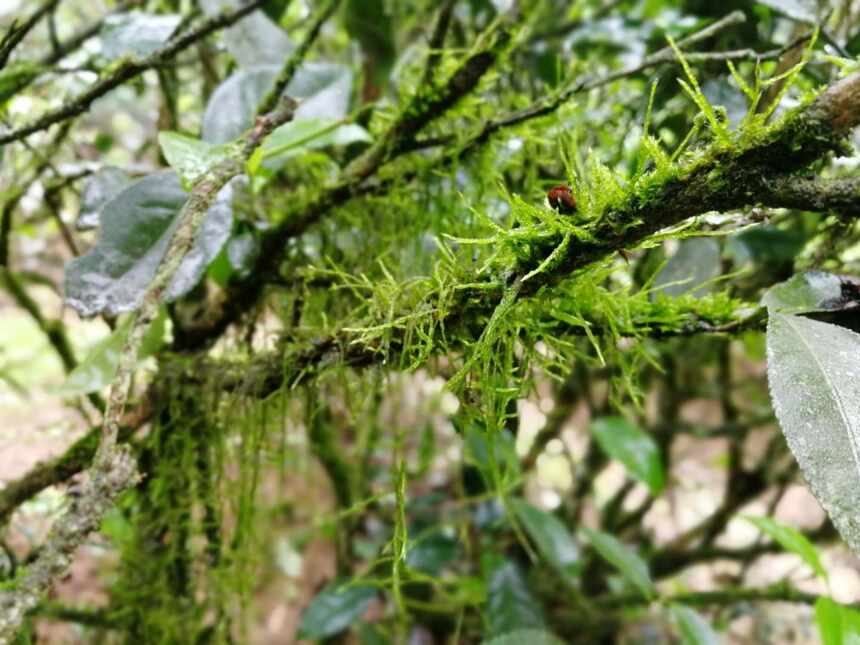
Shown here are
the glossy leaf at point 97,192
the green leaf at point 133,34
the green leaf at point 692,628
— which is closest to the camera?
the glossy leaf at point 97,192

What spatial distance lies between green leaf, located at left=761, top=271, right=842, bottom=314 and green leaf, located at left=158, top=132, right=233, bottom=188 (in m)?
0.34

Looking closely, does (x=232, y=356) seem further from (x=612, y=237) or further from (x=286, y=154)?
(x=612, y=237)

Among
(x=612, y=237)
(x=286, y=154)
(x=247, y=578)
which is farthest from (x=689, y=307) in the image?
(x=247, y=578)

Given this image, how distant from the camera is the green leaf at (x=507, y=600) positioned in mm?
937

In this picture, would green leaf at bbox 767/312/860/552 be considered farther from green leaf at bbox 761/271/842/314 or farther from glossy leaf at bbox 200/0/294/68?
glossy leaf at bbox 200/0/294/68

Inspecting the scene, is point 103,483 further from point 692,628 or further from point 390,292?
point 692,628

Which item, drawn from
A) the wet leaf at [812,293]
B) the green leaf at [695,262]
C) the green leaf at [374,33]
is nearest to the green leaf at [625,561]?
the green leaf at [695,262]

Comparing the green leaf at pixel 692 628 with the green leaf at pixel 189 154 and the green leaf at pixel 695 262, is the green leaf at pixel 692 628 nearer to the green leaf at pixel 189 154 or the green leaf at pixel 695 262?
the green leaf at pixel 695 262

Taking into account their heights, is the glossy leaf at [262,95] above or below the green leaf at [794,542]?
above

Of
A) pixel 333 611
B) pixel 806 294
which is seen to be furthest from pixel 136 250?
pixel 333 611

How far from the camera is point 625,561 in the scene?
85cm

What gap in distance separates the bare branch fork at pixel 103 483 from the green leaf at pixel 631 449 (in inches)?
27.6

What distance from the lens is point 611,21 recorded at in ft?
2.99

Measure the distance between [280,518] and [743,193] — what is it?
1.36 m
